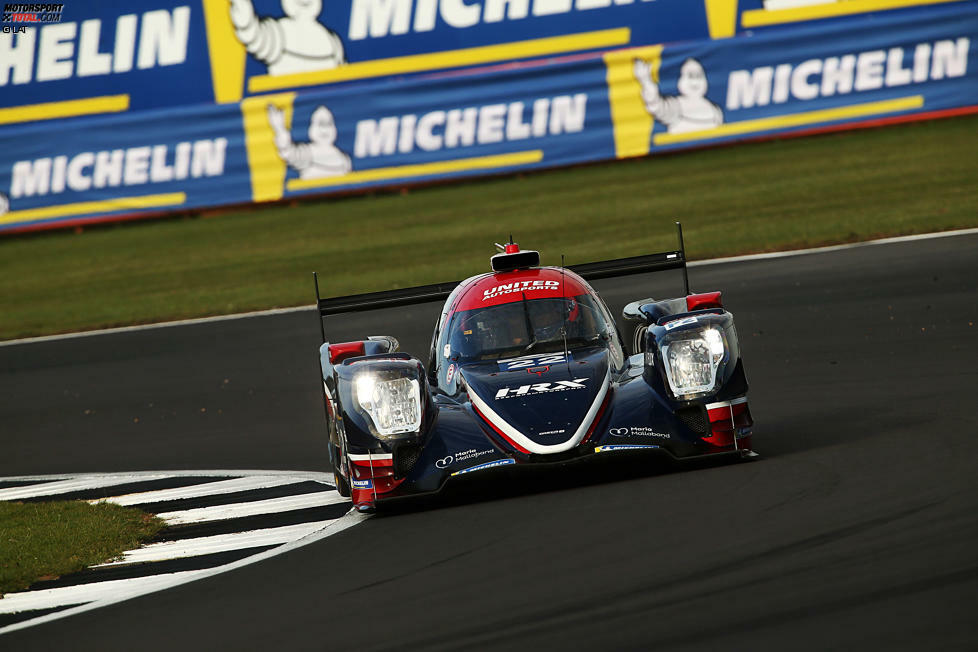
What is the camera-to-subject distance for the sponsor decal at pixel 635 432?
7957mm

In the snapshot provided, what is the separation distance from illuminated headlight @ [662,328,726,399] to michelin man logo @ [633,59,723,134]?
18.7 m

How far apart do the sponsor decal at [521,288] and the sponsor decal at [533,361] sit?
0.59 meters

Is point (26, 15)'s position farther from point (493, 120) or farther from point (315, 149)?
point (493, 120)

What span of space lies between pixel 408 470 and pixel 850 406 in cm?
353

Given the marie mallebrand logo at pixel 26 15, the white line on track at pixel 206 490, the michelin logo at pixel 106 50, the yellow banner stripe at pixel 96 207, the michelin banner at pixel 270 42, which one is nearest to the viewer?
the white line on track at pixel 206 490

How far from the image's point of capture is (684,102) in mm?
26906

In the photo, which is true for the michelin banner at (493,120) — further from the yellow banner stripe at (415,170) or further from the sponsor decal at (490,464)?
the sponsor decal at (490,464)

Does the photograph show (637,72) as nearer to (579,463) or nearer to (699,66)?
(699,66)

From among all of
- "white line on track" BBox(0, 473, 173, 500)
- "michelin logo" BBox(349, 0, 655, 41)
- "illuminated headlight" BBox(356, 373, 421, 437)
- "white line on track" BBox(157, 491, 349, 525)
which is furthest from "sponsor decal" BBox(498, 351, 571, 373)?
"michelin logo" BBox(349, 0, 655, 41)

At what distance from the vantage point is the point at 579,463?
25.9ft

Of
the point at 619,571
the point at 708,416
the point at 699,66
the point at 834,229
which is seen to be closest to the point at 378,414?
the point at 708,416

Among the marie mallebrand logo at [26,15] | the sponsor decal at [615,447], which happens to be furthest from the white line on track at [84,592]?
the marie mallebrand logo at [26,15]

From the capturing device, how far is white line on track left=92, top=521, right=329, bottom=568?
7789mm

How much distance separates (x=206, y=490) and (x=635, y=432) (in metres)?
3.31
